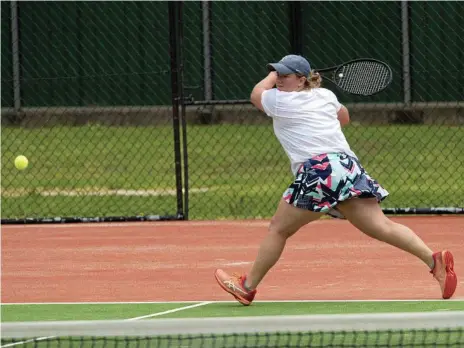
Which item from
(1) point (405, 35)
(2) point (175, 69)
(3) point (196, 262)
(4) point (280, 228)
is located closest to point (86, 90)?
(1) point (405, 35)

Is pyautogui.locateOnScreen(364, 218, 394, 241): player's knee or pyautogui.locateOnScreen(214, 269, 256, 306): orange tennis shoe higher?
pyautogui.locateOnScreen(364, 218, 394, 241): player's knee

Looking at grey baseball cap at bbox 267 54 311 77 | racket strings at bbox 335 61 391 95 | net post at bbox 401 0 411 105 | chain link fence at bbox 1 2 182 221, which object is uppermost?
grey baseball cap at bbox 267 54 311 77

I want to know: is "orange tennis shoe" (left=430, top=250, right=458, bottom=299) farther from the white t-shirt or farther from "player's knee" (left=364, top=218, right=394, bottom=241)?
the white t-shirt

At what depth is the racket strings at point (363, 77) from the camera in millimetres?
8273

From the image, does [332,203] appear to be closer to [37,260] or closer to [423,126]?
[37,260]

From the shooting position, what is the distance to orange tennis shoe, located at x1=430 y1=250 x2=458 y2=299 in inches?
296

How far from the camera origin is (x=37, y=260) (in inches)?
403

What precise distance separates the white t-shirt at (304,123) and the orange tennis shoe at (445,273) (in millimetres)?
731

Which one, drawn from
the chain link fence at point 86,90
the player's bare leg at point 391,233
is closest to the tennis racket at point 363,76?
Answer: the player's bare leg at point 391,233

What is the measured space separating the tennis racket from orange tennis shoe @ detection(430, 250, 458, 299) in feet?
3.92

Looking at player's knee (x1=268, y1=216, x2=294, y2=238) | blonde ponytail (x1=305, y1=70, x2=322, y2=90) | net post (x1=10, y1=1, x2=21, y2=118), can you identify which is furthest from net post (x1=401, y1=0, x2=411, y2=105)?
player's knee (x1=268, y1=216, x2=294, y2=238)

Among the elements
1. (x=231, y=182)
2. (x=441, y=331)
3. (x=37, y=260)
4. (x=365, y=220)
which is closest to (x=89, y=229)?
(x=37, y=260)

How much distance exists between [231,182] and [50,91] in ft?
12.8

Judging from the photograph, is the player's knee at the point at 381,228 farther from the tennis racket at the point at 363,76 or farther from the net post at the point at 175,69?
the net post at the point at 175,69
